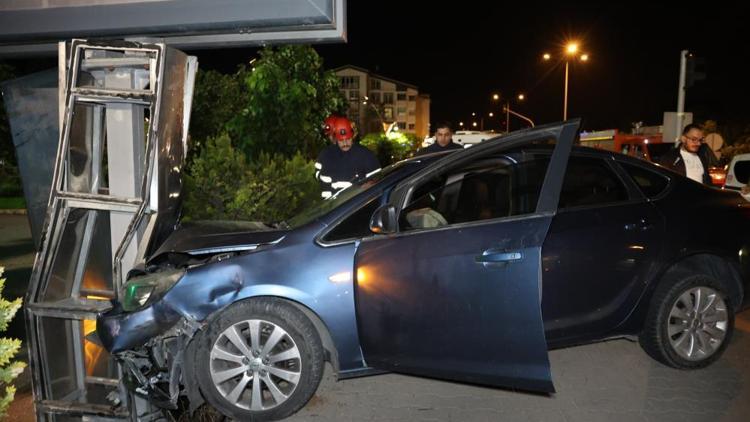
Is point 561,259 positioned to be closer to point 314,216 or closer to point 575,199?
point 575,199

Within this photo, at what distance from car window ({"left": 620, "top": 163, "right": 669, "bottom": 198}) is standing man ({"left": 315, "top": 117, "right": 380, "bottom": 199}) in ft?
9.65

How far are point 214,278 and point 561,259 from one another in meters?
2.21

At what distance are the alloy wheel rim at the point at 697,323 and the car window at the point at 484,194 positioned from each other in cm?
136

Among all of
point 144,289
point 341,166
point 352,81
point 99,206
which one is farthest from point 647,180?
point 352,81

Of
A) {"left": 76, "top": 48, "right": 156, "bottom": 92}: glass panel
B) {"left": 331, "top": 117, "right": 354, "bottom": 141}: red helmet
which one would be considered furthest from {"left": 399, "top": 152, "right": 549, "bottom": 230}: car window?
{"left": 331, "top": 117, "right": 354, "bottom": 141}: red helmet

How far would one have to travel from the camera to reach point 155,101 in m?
3.62

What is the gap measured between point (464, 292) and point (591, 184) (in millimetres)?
1427

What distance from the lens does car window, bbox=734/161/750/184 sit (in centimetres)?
1041

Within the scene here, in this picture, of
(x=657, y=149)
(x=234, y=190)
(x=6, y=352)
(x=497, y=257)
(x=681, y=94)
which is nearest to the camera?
(x=6, y=352)

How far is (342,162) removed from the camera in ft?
21.7

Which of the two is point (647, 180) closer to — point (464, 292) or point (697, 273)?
point (697, 273)

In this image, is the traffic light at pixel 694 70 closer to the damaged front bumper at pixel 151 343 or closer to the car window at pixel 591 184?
the car window at pixel 591 184

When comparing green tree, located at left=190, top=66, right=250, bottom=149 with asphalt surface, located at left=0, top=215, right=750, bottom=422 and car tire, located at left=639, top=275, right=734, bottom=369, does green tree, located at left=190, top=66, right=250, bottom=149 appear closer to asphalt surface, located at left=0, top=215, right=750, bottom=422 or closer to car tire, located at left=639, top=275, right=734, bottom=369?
asphalt surface, located at left=0, top=215, right=750, bottom=422

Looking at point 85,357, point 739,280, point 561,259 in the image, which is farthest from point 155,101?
point 739,280
